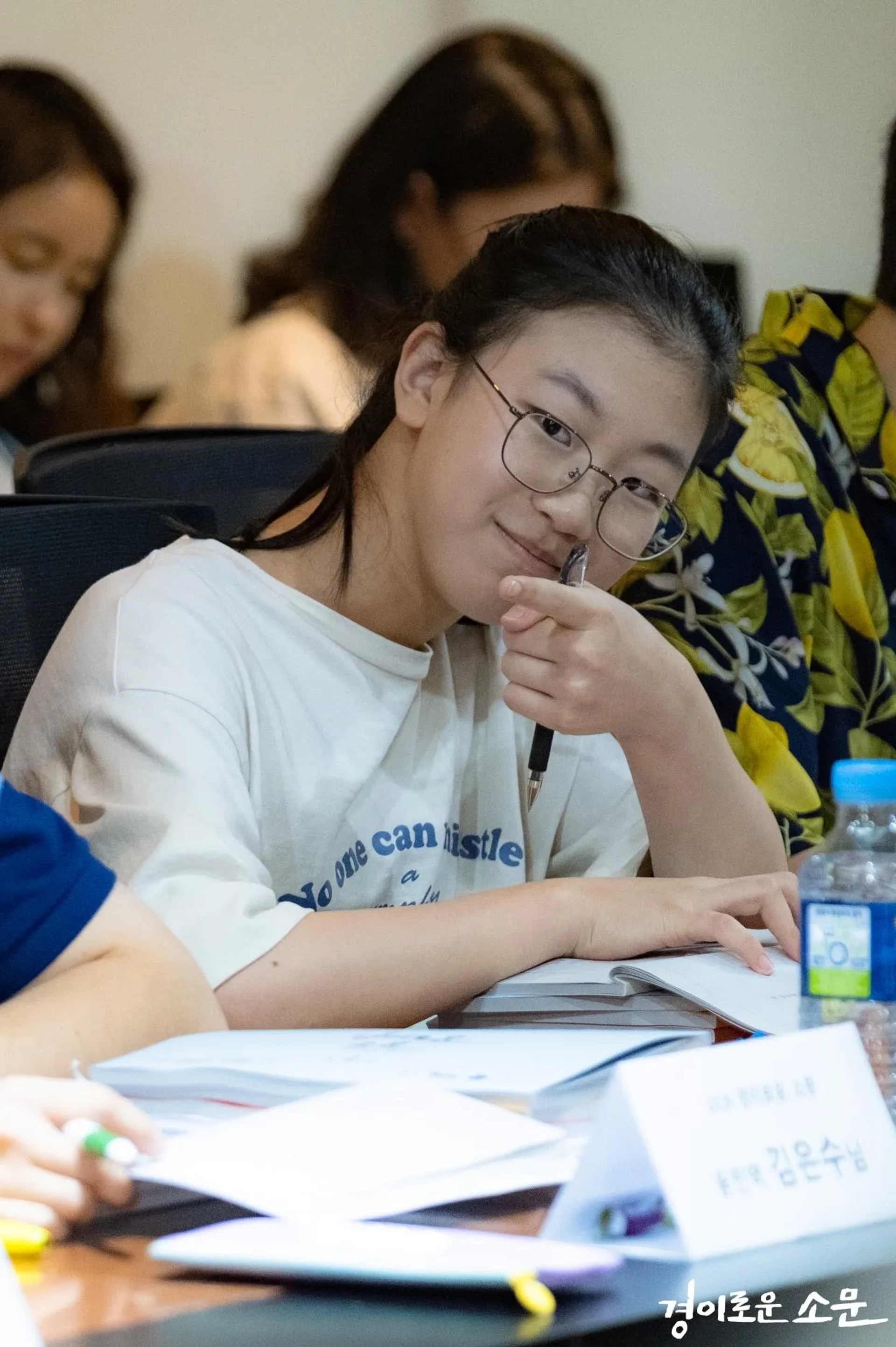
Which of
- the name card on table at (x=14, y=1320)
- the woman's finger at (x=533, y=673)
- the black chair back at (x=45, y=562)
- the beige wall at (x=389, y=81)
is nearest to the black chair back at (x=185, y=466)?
the black chair back at (x=45, y=562)

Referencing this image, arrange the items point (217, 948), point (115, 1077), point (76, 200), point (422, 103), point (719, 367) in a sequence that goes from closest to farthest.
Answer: point (115, 1077), point (217, 948), point (719, 367), point (76, 200), point (422, 103)

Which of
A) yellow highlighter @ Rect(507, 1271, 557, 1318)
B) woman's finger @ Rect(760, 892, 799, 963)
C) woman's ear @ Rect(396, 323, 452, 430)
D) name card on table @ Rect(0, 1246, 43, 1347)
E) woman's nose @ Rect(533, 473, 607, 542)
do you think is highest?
woman's ear @ Rect(396, 323, 452, 430)

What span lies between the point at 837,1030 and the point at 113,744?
0.58 metres

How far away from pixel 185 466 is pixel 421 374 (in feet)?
1.19

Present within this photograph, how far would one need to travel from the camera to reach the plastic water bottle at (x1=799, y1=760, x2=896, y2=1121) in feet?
2.35

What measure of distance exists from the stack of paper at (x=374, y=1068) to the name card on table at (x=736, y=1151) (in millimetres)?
98

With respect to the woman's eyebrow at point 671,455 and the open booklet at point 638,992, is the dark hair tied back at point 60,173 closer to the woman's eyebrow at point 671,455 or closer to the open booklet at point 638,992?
the woman's eyebrow at point 671,455

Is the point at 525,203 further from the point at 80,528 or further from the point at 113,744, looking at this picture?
the point at 113,744

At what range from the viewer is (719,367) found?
1286mm

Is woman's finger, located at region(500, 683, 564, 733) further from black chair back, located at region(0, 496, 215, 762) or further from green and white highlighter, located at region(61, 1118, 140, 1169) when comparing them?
green and white highlighter, located at region(61, 1118, 140, 1169)

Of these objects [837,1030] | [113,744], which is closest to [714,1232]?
[837,1030]

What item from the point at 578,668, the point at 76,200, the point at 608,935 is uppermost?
the point at 76,200

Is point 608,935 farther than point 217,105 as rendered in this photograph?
No

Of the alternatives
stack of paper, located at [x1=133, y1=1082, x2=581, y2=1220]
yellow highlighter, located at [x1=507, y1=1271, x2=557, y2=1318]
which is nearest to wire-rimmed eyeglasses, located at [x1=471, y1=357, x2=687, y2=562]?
Result: stack of paper, located at [x1=133, y1=1082, x2=581, y2=1220]
